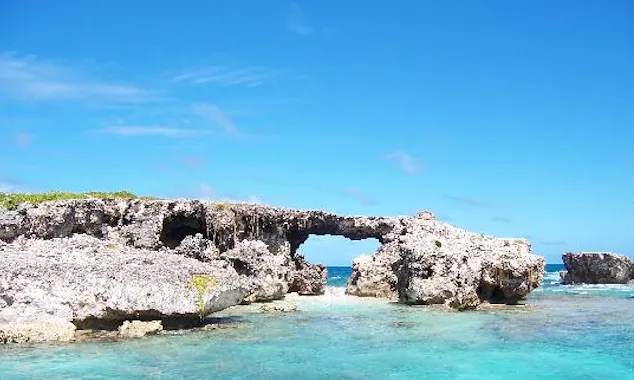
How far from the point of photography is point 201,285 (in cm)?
2083

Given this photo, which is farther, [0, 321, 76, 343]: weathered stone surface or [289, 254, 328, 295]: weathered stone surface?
[289, 254, 328, 295]: weathered stone surface

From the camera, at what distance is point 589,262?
6181 cm

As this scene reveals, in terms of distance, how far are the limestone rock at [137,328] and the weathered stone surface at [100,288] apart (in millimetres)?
248

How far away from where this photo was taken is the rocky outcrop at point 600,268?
61.2 meters

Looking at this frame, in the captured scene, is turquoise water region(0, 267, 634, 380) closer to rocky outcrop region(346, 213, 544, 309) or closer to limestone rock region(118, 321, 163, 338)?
limestone rock region(118, 321, 163, 338)

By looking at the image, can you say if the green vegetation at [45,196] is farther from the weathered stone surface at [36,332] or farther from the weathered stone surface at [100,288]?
the weathered stone surface at [36,332]

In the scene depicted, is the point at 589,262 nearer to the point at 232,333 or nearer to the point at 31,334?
the point at 232,333

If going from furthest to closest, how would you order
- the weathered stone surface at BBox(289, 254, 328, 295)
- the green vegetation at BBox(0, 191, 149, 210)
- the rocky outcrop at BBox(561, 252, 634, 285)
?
the rocky outcrop at BBox(561, 252, 634, 285)
the weathered stone surface at BBox(289, 254, 328, 295)
the green vegetation at BBox(0, 191, 149, 210)

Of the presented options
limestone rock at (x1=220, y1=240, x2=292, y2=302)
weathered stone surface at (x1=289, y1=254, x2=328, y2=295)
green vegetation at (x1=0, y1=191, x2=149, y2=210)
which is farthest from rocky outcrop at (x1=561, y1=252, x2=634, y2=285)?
green vegetation at (x1=0, y1=191, x2=149, y2=210)

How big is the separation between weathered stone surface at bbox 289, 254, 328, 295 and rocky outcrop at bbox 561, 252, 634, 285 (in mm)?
32873

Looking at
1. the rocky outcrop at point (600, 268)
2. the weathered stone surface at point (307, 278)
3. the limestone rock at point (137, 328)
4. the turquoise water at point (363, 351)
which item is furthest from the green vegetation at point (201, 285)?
the rocky outcrop at point (600, 268)

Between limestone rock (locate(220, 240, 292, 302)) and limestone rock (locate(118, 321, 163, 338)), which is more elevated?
limestone rock (locate(220, 240, 292, 302))

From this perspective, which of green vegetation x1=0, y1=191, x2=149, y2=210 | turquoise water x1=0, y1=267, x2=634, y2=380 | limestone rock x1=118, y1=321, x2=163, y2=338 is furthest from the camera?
green vegetation x1=0, y1=191, x2=149, y2=210

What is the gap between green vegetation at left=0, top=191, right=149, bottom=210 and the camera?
112ft
